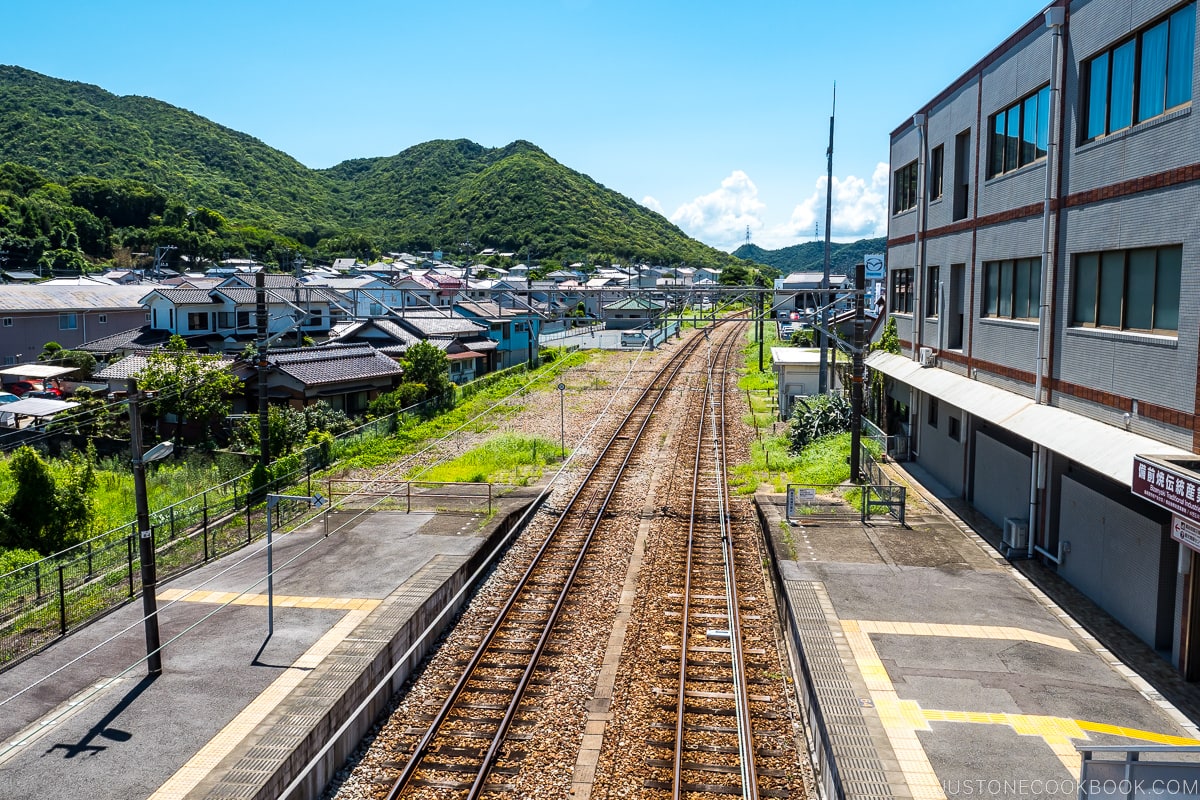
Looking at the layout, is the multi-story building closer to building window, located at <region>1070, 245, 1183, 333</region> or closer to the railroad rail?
building window, located at <region>1070, 245, 1183, 333</region>

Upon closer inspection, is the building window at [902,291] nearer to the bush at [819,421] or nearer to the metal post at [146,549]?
the bush at [819,421]

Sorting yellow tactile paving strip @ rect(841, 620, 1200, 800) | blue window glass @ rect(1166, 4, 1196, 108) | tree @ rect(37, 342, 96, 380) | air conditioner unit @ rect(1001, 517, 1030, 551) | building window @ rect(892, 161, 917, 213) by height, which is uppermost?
building window @ rect(892, 161, 917, 213)

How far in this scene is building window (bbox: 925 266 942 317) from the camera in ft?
67.7

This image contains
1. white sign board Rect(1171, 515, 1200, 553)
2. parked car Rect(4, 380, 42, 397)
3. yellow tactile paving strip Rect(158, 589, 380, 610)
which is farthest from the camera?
parked car Rect(4, 380, 42, 397)

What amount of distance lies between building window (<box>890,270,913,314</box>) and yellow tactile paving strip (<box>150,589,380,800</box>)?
17.1m

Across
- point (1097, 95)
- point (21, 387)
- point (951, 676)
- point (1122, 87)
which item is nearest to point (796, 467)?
point (1097, 95)

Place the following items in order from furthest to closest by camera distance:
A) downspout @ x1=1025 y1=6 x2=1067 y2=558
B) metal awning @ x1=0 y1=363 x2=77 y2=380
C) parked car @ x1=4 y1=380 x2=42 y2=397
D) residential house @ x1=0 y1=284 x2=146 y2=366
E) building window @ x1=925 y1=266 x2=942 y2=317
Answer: residential house @ x1=0 y1=284 x2=146 y2=366 < parked car @ x1=4 y1=380 x2=42 y2=397 < metal awning @ x1=0 y1=363 x2=77 y2=380 < building window @ x1=925 y1=266 x2=942 y2=317 < downspout @ x1=1025 y1=6 x2=1067 y2=558

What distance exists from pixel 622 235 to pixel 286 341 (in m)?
107

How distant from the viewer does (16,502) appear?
16.8 m

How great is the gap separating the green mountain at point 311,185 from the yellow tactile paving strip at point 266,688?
89.9 meters

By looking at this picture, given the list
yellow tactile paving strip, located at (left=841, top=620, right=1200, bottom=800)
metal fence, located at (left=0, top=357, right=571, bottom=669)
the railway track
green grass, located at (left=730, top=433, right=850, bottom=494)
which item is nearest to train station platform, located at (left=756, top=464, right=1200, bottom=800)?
yellow tactile paving strip, located at (left=841, top=620, right=1200, bottom=800)

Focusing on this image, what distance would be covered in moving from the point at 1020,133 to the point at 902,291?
28.9ft

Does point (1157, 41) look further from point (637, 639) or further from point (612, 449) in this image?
point (612, 449)

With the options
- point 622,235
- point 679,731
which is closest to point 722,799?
point 679,731
